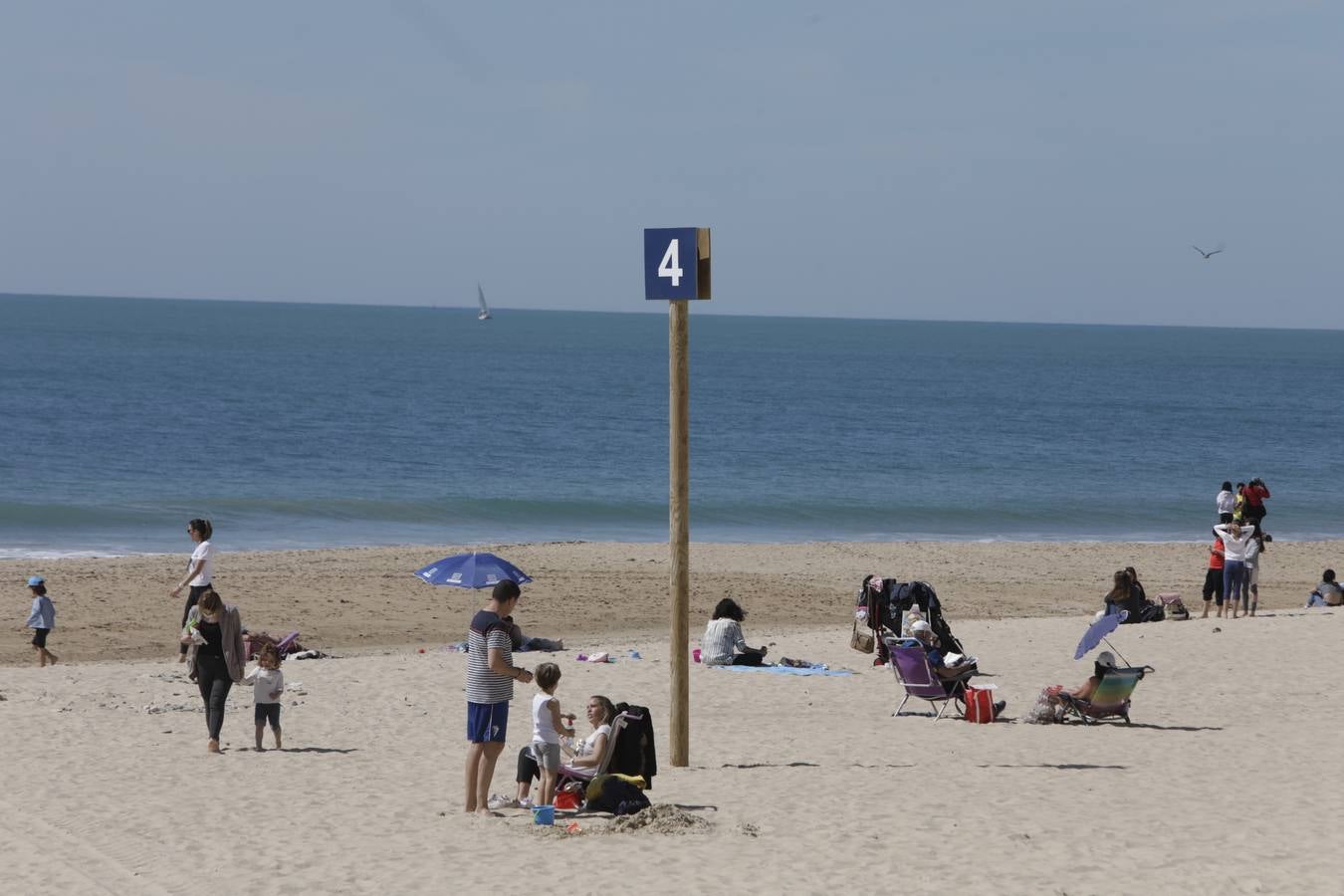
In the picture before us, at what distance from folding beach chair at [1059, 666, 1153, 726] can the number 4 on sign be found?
204 inches

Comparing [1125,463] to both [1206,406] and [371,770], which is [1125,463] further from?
[371,770]

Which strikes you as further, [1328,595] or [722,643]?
[1328,595]

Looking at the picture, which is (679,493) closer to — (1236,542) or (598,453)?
(1236,542)

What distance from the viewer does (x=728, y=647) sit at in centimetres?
1493

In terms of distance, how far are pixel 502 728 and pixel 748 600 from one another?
13.2 metres

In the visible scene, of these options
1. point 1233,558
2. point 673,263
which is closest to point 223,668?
point 673,263

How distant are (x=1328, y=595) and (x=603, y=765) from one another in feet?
46.1

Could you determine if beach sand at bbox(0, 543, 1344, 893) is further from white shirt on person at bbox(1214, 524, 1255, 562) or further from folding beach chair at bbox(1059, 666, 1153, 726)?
white shirt on person at bbox(1214, 524, 1255, 562)

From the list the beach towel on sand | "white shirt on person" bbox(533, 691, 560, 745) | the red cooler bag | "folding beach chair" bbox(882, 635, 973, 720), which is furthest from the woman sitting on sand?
the beach towel on sand

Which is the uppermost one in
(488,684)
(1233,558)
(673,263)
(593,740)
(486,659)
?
(673,263)

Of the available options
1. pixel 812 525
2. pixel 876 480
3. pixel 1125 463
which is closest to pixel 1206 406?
pixel 1125 463

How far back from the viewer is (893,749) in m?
11.1

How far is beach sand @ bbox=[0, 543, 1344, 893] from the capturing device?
7719 millimetres

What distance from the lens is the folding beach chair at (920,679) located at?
12555 mm
